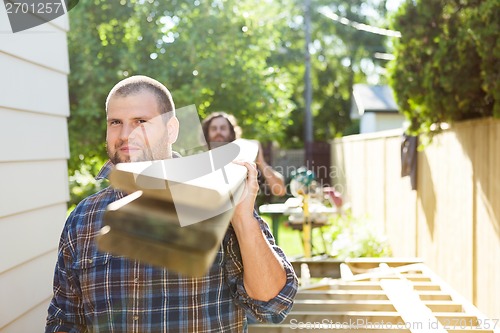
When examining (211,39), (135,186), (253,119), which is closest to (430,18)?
(135,186)

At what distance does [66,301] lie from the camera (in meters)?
1.55

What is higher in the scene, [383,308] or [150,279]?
[150,279]

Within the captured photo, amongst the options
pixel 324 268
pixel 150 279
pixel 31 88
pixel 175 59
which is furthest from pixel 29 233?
pixel 175 59

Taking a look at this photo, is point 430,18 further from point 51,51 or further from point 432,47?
point 51,51

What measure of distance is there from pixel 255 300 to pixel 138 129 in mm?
553

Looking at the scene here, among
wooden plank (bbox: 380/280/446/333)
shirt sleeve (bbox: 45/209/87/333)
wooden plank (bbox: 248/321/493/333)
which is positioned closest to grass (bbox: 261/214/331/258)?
wooden plank (bbox: 380/280/446/333)

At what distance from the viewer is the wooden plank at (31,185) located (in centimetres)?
236

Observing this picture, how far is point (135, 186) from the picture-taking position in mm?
663

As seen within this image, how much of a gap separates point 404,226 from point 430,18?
3.35 metres

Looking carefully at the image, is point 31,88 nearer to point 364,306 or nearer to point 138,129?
point 138,129

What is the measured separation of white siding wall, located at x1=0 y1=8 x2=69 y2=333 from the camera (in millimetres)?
2355

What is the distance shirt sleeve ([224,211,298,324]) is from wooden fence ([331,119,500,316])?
2.96m

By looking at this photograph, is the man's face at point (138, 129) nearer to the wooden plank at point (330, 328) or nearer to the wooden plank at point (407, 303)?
the wooden plank at point (330, 328)

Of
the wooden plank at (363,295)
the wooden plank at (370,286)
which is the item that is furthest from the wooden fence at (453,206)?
the wooden plank at (363,295)
